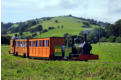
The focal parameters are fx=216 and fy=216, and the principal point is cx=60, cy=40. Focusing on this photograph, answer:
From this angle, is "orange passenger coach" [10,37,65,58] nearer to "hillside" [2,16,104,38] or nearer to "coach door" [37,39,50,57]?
"coach door" [37,39,50,57]

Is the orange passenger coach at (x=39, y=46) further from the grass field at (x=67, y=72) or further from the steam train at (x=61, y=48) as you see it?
the grass field at (x=67, y=72)

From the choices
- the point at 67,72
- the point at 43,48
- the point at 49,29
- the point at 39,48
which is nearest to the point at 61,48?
the point at 43,48

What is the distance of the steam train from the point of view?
1995 cm

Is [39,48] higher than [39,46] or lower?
lower

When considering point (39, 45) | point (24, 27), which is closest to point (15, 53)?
point (39, 45)

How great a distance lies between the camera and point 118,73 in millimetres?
13766

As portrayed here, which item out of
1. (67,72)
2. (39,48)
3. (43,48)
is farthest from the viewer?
(39,48)

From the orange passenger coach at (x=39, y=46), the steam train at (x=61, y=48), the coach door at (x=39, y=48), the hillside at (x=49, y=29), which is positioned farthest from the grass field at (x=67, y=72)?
the hillside at (x=49, y=29)

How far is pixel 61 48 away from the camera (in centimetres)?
2161

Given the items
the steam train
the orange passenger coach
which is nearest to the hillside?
the orange passenger coach

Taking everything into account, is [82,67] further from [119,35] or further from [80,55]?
[119,35]

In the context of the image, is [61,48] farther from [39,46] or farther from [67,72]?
[67,72]

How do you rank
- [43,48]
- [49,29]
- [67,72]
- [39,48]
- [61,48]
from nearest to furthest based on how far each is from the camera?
[67,72]
[61,48]
[43,48]
[39,48]
[49,29]

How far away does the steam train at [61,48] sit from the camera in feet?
65.5
